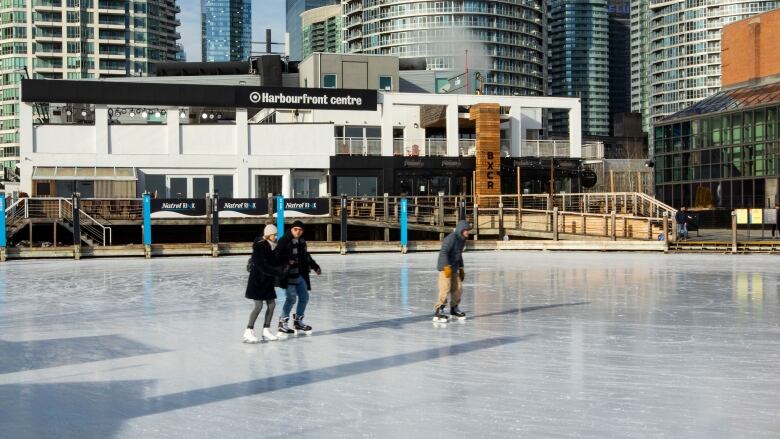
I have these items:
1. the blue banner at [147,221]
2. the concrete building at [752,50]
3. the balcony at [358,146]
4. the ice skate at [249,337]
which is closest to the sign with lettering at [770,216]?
the balcony at [358,146]

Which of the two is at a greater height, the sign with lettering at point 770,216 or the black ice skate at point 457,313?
A: the sign with lettering at point 770,216

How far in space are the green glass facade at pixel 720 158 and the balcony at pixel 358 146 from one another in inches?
861

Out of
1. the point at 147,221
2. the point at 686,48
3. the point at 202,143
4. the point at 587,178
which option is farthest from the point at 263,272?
the point at 686,48

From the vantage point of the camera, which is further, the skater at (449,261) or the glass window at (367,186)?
the glass window at (367,186)

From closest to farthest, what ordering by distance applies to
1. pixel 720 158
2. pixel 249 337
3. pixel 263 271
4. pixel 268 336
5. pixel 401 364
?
pixel 401 364 → pixel 263 271 → pixel 249 337 → pixel 268 336 → pixel 720 158

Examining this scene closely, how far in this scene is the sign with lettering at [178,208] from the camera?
34.9m

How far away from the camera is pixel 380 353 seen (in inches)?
432

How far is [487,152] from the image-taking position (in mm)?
44312

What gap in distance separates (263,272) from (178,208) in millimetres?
24841

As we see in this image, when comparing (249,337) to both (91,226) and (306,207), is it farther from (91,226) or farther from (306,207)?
(91,226)

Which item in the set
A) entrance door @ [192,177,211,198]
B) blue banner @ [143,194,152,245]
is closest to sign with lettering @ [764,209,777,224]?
blue banner @ [143,194,152,245]

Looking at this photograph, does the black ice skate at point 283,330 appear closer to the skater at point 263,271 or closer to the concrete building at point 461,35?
the skater at point 263,271

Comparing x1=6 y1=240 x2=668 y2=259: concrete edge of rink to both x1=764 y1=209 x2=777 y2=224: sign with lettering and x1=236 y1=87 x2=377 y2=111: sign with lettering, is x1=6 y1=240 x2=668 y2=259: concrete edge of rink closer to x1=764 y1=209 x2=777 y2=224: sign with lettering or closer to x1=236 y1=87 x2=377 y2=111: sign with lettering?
x1=764 y1=209 x2=777 y2=224: sign with lettering

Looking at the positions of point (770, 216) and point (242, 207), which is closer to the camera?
point (770, 216)
